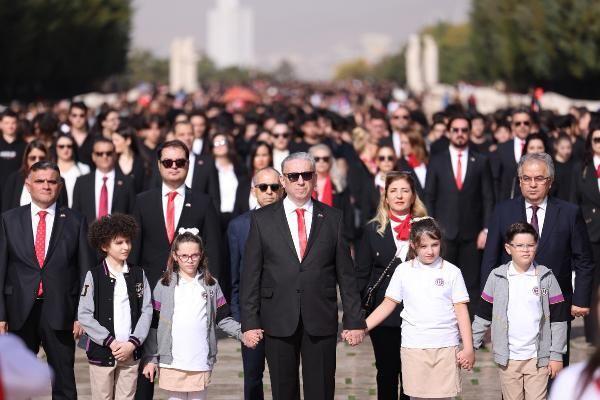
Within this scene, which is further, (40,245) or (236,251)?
(236,251)

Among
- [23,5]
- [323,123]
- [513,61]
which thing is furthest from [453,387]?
[513,61]

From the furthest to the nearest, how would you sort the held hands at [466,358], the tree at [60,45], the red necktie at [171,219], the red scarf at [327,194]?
the tree at [60,45]
the red scarf at [327,194]
the red necktie at [171,219]
the held hands at [466,358]

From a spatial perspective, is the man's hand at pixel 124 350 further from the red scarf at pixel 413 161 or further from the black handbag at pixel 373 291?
the red scarf at pixel 413 161

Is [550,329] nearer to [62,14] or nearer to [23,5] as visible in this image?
[23,5]

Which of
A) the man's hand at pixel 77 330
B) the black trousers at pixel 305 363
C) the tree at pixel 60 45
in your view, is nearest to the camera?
the black trousers at pixel 305 363

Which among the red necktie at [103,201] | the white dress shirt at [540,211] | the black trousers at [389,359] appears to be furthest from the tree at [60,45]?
the black trousers at [389,359]

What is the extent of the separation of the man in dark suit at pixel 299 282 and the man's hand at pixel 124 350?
68 cm

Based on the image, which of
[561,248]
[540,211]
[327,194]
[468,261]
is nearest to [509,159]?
[468,261]

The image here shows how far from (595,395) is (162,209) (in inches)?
253

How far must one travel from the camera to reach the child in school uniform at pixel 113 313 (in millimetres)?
8852

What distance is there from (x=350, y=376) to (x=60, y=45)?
174 feet

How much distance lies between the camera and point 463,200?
516 inches

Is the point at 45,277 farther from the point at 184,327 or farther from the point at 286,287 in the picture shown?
the point at 286,287

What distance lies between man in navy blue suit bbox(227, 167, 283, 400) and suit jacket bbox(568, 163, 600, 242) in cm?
332
